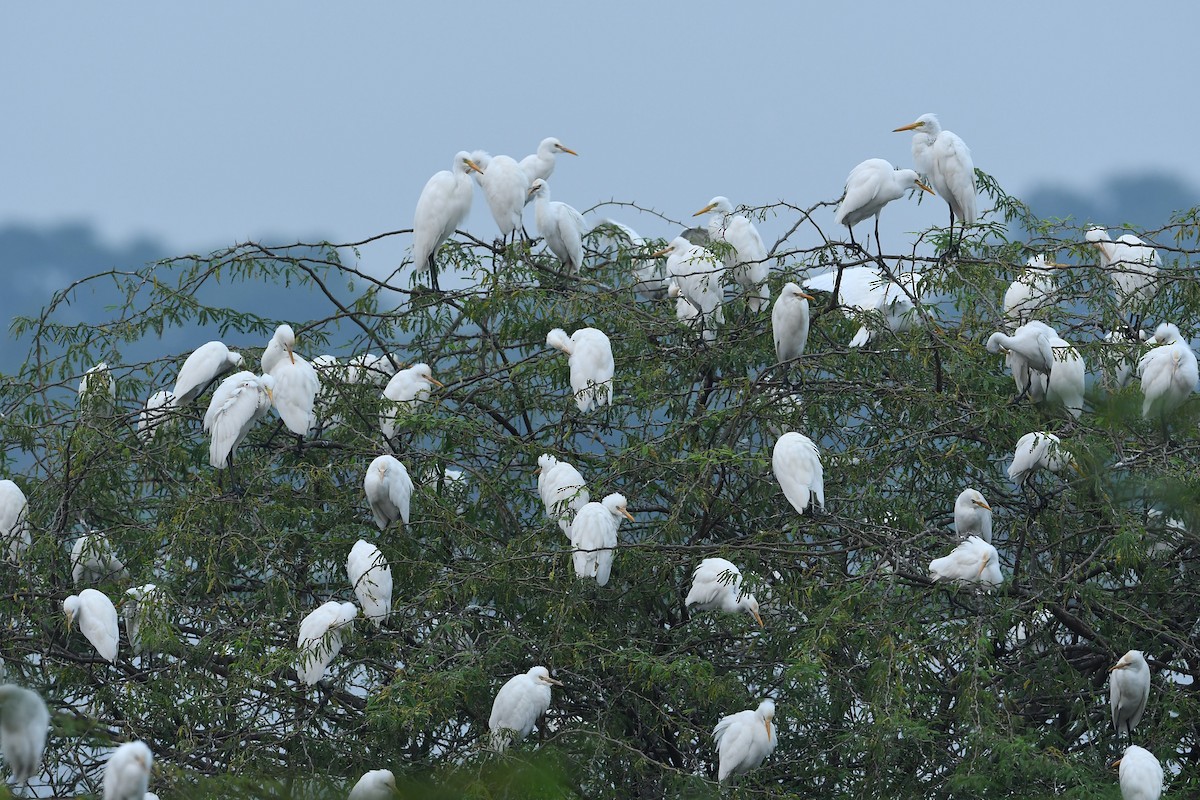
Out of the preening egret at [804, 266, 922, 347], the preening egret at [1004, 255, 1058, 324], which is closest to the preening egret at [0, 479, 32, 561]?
the preening egret at [804, 266, 922, 347]

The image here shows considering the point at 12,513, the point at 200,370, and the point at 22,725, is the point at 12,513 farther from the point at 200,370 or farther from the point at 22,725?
the point at 22,725

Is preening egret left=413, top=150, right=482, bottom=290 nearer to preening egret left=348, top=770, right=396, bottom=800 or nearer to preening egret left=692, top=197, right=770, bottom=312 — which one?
preening egret left=692, top=197, right=770, bottom=312

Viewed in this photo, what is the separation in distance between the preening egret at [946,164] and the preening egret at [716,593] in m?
2.31

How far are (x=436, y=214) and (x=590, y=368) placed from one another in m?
1.53

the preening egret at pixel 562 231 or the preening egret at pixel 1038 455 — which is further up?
the preening egret at pixel 562 231

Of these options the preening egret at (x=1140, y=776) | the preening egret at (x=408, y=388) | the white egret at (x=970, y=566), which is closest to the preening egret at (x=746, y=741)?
the white egret at (x=970, y=566)

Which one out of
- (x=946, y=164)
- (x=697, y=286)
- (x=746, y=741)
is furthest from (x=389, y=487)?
(x=946, y=164)

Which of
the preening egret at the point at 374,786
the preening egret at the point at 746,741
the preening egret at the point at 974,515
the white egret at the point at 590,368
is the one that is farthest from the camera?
the white egret at the point at 590,368

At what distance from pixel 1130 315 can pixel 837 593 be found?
6.66 feet

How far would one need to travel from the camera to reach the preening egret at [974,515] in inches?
181

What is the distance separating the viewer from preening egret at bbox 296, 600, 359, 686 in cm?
406

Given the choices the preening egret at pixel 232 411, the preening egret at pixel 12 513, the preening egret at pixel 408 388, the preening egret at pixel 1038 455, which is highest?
the preening egret at pixel 408 388

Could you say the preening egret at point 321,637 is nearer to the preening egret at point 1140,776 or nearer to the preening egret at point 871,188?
the preening egret at point 1140,776

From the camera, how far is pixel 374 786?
3.63m
